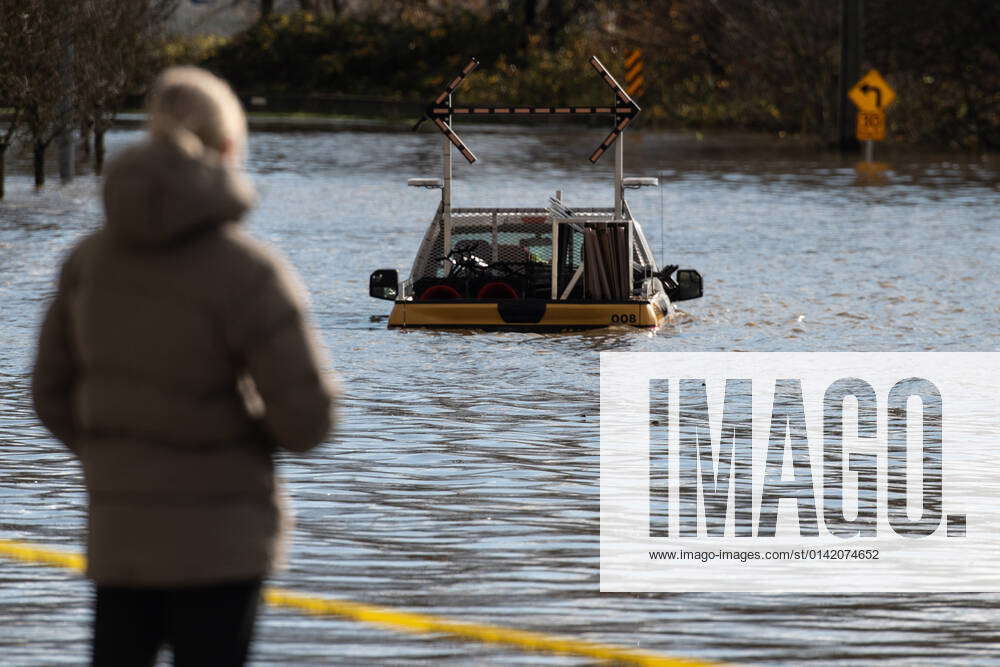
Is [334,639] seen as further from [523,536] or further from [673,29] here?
[673,29]

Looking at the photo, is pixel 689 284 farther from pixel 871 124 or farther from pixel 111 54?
pixel 871 124

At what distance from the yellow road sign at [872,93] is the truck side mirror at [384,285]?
29.6m

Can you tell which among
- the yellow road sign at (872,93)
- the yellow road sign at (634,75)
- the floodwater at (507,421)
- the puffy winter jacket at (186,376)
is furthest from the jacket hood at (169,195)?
the yellow road sign at (634,75)

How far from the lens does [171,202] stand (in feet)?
13.4

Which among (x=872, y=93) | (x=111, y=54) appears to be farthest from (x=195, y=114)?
(x=872, y=93)

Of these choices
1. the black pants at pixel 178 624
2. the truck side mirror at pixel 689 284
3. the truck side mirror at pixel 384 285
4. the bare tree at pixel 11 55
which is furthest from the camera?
the bare tree at pixel 11 55

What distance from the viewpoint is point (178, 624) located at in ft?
13.9

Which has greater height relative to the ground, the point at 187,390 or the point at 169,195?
the point at 169,195

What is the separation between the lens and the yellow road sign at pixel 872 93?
45.4m

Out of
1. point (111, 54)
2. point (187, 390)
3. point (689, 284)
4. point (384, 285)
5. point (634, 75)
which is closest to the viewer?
point (187, 390)

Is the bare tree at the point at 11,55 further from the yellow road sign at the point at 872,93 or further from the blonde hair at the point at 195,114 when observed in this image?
the blonde hair at the point at 195,114

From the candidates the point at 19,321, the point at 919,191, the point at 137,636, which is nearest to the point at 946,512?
the point at 137,636

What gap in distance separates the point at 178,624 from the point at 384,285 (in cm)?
1303

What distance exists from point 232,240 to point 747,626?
340cm
